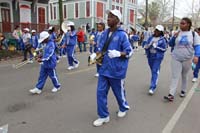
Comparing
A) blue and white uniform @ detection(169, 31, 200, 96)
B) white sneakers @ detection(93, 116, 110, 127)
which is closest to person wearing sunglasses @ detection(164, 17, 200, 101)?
blue and white uniform @ detection(169, 31, 200, 96)

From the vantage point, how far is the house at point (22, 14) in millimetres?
20516

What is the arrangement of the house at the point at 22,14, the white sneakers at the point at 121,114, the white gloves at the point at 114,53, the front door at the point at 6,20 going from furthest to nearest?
the house at the point at 22,14, the front door at the point at 6,20, the white sneakers at the point at 121,114, the white gloves at the point at 114,53

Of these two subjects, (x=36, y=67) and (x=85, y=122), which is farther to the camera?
(x=36, y=67)

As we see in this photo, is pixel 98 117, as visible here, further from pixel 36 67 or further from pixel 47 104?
pixel 36 67

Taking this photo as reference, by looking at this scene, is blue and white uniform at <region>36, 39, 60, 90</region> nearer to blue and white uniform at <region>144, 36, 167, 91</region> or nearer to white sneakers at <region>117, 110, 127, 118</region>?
white sneakers at <region>117, 110, 127, 118</region>

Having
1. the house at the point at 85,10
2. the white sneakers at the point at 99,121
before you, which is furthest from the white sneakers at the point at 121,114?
the house at the point at 85,10

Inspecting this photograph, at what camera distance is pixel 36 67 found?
11305 mm

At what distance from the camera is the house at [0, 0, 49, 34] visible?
808 inches

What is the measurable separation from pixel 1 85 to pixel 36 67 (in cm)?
358

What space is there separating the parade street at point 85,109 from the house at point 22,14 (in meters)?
13.3

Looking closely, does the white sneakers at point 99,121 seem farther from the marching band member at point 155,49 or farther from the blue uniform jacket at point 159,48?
the blue uniform jacket at point 159,48

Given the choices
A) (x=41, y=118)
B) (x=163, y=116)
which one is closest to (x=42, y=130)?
(x=41, y=118)

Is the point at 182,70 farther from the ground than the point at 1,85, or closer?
farther from the ground

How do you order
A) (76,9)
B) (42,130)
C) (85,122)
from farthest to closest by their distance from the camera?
1. (76,9)
2. (85,122)
3. (42,130)
